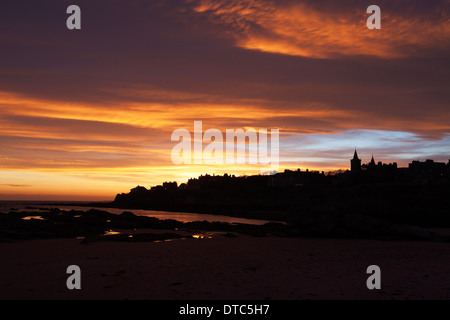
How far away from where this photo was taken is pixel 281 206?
102 metres

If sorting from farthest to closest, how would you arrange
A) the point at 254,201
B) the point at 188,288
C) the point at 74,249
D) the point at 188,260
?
the point at 254,201 → the point at 74,249 → the point at 188,260 → the point at 188,288

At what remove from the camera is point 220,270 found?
16031mm

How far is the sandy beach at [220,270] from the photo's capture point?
12.4 metres

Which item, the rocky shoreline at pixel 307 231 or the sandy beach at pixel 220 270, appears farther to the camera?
the rocky shoreline at pixel 307 231

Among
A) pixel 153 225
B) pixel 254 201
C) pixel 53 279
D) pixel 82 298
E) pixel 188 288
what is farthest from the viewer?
pixel 254 201

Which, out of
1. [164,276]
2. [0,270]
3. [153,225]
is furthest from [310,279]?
[153,225]

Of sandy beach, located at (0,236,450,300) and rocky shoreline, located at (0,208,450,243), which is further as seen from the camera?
rocky shoreline, located at (0,208,450,243)

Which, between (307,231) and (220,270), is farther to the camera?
(307,231)

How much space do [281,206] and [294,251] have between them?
81.5 metres

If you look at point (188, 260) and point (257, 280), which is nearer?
point (257, 280)

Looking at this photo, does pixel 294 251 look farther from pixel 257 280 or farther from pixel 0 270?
pixel 0 270

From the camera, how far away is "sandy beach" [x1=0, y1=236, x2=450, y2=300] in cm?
1235

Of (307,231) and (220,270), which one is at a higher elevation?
(220,270)

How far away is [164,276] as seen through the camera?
1472 centimetres
